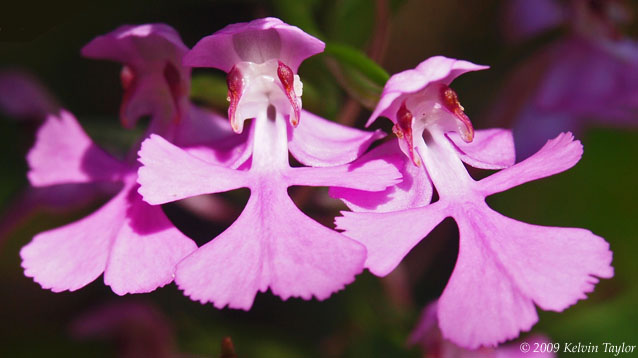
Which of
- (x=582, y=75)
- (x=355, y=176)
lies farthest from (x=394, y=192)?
(x=582, y=75)

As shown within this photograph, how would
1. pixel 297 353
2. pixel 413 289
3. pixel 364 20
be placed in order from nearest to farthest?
pixel 364 20 → pixel 297 353 → pixel 413 289

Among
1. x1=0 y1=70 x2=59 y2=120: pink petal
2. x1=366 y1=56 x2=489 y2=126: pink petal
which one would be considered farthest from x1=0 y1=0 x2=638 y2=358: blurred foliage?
x1=366 y1=56 x2=489 y2=126: pink petal

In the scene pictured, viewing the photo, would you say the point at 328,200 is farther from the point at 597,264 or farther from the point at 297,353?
the point at 597,264

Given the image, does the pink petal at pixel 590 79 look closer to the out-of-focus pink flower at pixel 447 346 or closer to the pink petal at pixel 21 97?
the out-of-focus pink flower at pixel 447 346

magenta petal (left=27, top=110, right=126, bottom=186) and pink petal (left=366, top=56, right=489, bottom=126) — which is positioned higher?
pink petal (left=366, top=56, right=489, bottom=126)

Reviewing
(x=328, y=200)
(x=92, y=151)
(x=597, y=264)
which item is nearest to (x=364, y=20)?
(x=328, y=200)

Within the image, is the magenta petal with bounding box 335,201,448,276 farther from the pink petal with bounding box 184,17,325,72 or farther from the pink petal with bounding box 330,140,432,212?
the pink petal with bounding box 184,17,325,72
